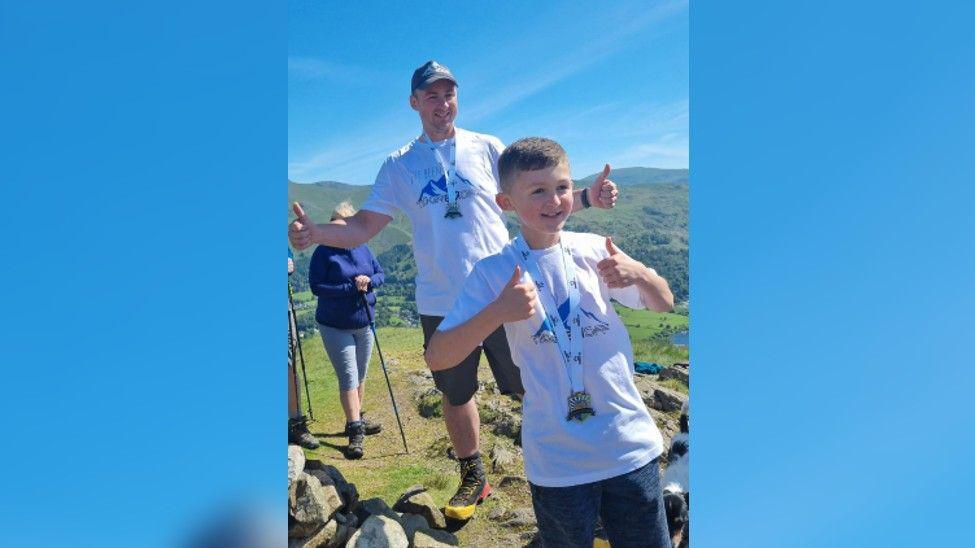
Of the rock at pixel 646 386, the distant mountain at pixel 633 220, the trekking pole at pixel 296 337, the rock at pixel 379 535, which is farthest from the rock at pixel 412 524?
the rock at pixel 646 386

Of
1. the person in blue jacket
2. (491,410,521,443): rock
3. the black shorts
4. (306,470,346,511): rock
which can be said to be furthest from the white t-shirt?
(306,470,346,511): rock

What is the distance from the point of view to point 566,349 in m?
3.27

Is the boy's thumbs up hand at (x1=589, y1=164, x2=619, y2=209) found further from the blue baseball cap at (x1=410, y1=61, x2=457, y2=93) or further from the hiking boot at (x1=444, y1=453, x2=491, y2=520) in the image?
the hiking boot at (x1=444, y1=453, x2=491, y2=520)

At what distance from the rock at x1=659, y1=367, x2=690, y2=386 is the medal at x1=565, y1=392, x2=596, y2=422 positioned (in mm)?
1122

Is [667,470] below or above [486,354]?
below

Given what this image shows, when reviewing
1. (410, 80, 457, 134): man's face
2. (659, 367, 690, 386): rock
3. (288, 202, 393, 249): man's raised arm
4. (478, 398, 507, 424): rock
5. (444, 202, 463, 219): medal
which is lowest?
(478, 398, 507, 424): rock

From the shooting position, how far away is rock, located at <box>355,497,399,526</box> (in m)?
4.22

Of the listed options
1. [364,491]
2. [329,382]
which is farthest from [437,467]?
[329,382]

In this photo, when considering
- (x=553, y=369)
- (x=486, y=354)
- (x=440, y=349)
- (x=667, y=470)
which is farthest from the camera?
(x=667, y=470)

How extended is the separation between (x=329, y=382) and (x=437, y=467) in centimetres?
62

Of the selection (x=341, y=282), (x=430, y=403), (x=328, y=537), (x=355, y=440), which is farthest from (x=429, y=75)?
(x=328, y=537)

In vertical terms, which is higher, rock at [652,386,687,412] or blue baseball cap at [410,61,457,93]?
blue baseball cap at [410,61,457,93]
